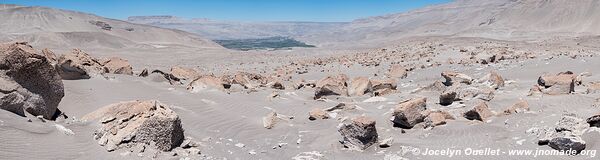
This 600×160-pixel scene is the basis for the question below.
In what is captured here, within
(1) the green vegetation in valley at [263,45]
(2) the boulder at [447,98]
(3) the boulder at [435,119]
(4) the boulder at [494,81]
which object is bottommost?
(1) the green vegetation in valley at [263,45]

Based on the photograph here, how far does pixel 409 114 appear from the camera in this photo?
26.8 ft

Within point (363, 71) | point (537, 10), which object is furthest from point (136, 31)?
point (363, 71)

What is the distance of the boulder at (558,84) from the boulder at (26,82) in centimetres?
835

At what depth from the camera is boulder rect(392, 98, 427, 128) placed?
8.15m

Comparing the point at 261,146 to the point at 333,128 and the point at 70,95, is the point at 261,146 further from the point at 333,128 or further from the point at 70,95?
the point at 70,95

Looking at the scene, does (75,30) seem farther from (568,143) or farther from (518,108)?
(568,143)

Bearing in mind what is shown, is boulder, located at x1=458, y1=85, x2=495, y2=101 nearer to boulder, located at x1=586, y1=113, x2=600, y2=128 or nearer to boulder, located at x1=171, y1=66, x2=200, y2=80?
boulder, located at x1=586, y1=113, x2=600, y2=128

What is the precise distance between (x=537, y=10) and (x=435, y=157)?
73.8 m

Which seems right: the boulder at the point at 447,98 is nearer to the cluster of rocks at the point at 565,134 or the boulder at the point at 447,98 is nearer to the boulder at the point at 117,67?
the cluster of rocks at the point at 565,134

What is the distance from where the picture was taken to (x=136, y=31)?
8225 cm

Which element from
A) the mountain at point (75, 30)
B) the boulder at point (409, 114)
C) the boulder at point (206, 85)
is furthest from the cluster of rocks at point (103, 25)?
the boulder at point (409, 114)

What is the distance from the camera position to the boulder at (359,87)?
40.7ft

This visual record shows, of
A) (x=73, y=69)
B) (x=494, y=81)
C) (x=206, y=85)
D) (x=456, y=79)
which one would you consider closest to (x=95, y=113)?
(x=73, y=69)

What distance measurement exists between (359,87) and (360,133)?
550 cm
